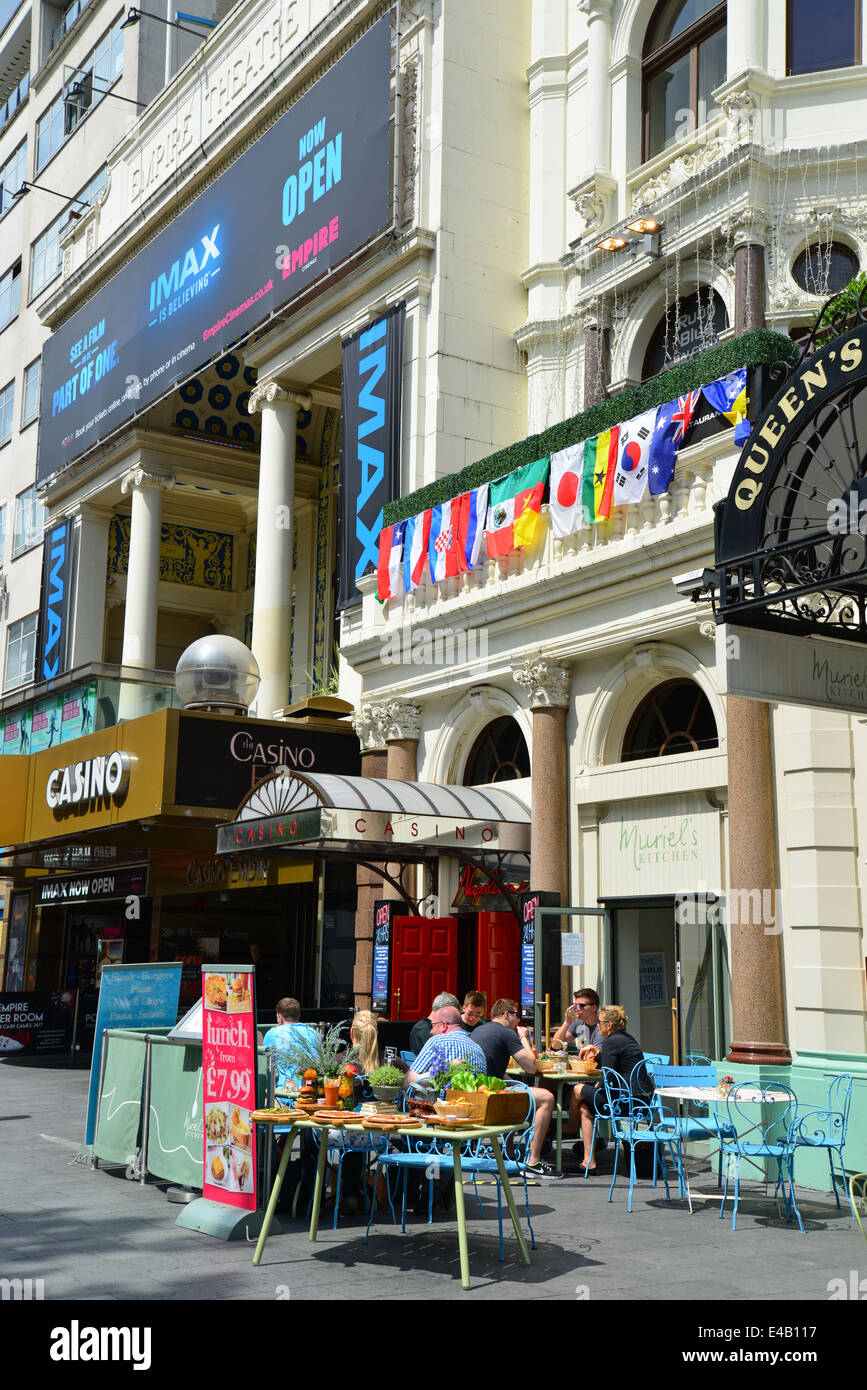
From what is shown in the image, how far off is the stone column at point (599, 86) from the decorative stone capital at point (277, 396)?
27.0 ft

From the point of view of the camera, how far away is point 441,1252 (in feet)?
29.6

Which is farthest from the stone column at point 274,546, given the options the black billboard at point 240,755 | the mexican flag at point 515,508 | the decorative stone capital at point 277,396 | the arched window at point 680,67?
the arched window at point 680,67

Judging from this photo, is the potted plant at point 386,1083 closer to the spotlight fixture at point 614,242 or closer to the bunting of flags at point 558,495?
the bunting of flags at point 558,495

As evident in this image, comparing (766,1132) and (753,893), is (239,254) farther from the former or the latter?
(766,1132)

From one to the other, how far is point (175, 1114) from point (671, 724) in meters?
8.05

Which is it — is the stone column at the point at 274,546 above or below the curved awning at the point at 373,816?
above

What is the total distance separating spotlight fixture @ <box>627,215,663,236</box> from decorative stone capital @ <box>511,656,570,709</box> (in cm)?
650

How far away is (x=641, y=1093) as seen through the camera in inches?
465

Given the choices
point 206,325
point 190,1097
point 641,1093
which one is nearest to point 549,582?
point 641,1093

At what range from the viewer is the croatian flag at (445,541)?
61.7ft

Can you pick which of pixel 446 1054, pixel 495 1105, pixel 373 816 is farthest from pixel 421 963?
pixel 495 1105

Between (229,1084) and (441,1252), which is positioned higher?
(229,1084)

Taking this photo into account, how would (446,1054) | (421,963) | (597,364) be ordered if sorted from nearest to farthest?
(446,1054) < (421,963) < (597,364)

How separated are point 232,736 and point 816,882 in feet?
33.8
